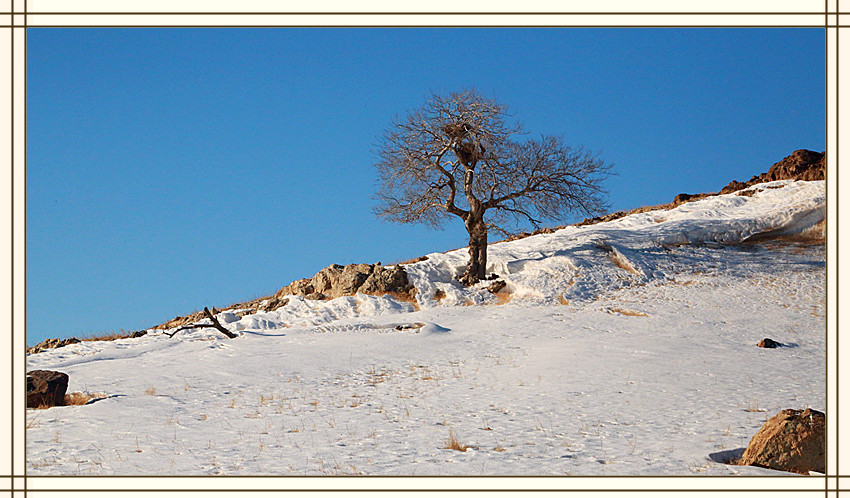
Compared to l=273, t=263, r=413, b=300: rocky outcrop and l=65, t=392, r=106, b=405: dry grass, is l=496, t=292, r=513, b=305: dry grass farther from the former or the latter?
l=65, t=392, r=106, b=405: dry grass

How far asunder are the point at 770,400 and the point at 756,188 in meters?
25.5

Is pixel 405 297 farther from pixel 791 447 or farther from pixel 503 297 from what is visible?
pixel 791 447

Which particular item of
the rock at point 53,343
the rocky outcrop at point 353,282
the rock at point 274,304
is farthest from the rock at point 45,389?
the rocky outcrop at point 353,282

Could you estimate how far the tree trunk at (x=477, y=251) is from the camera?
987 inches

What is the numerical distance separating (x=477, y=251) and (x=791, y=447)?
1774 centimetres

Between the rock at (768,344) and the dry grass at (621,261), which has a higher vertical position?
the dry grass at (621,261)

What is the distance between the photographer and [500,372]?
1395 centimetres

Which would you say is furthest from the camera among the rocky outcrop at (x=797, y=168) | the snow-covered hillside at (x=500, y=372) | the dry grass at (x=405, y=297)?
the rocky outcrop at (x=797, y=168)

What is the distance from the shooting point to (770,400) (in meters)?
11.6

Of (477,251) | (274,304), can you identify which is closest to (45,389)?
(274,304)

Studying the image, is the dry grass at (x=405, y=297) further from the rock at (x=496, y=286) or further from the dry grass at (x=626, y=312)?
the dry grass at (x=626, y=312)

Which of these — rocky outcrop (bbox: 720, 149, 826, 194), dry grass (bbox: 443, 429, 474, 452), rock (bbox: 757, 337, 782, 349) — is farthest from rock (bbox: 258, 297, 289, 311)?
rocky outcrop (bbox: 720, 149, 826, 194)

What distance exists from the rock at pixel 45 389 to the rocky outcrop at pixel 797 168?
3346 centimetres
